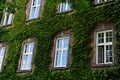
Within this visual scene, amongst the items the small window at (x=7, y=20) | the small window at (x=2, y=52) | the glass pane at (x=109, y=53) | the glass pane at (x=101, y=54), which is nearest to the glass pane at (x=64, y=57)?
the glass pane at (x=101, y=54)

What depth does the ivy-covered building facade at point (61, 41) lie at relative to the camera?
1376 centimetres

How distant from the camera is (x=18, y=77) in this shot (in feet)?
56.1

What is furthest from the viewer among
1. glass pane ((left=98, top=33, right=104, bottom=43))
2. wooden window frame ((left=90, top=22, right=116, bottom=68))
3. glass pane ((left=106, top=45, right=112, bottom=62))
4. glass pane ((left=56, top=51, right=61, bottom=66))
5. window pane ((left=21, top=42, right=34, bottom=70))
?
window pane ((left=21, top=42, right=34, bottom=70))

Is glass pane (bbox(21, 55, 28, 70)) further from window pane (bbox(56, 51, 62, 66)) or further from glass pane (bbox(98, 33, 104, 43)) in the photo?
glass pane (bbox(98, 33, 104, 43))

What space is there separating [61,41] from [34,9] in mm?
4614

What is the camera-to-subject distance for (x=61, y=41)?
53.2 feet

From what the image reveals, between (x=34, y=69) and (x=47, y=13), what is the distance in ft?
13.9

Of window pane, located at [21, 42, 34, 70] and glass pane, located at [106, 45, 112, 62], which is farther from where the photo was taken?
window pane, located at [21, 42, 34, 70]

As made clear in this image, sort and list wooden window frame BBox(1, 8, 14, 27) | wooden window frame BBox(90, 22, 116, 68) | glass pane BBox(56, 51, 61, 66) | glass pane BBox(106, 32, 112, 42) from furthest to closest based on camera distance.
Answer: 1. wooden window frame BBox(1, 8, 14, 27)
2. glass pane BBox(56, 51, 61, 66)
3. glass pane BBox(106, 32, 112, 42)
4. wooden window frame BBox(90, 22, 116, 68)

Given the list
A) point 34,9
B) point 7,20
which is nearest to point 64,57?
point 34,9

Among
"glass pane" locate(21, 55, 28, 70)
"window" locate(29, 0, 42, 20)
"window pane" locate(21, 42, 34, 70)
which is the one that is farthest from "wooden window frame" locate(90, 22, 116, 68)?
"window" locate(29, 0, 42, 20)

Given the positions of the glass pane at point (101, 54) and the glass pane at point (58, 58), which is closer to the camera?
the glass pane at point (101, 54)

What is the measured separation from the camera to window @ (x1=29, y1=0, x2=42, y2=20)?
18938 millimetres

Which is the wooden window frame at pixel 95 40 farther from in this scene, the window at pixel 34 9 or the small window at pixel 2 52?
the small window at pixel 2 52
